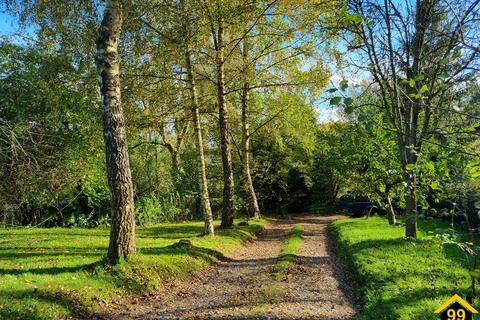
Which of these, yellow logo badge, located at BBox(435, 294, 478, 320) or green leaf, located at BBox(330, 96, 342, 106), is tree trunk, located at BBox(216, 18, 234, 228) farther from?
yellow logo badge, located at BBox(435, 294, 478, 320)

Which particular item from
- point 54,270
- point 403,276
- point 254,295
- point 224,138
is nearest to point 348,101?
point 254,295

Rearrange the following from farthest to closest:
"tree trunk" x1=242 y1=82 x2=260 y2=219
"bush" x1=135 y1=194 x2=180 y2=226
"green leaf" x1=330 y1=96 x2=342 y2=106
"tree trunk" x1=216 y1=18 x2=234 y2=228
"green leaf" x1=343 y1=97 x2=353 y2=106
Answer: "tree trunk" x1=242 y1=82 x2=260 y2=219 < "bush" x1=135 y1=194 x2=180 y2=226 < "tree trunk" x1=216 y1=18 x2=234 y2=228 < "green leaf" x1=343 y1=97 x2=353 y2=106 < "green leaf" x1=330 y1=96 x2=342 y2=106

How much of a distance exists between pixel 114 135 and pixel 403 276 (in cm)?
665

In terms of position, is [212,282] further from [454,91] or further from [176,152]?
[176,152]

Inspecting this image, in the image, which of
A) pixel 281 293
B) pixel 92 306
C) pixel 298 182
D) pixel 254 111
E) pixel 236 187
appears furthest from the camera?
pixel 298 182

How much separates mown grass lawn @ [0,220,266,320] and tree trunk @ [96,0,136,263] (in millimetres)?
583

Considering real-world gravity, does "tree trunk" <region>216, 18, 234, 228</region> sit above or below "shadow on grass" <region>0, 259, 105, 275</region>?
above

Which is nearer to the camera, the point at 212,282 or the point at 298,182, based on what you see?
the point at 212,282

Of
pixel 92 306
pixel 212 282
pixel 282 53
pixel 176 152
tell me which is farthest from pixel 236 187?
pixel 92 306

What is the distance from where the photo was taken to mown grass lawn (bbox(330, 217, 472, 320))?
20.1 feet

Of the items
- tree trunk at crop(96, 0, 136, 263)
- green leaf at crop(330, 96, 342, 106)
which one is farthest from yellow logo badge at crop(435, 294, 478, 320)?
tree trunk at crop(96, 0, 136, 263)

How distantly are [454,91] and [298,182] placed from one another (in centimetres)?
2243

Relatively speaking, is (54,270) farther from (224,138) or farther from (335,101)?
(224,138)

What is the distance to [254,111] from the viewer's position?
2259 centimetres
